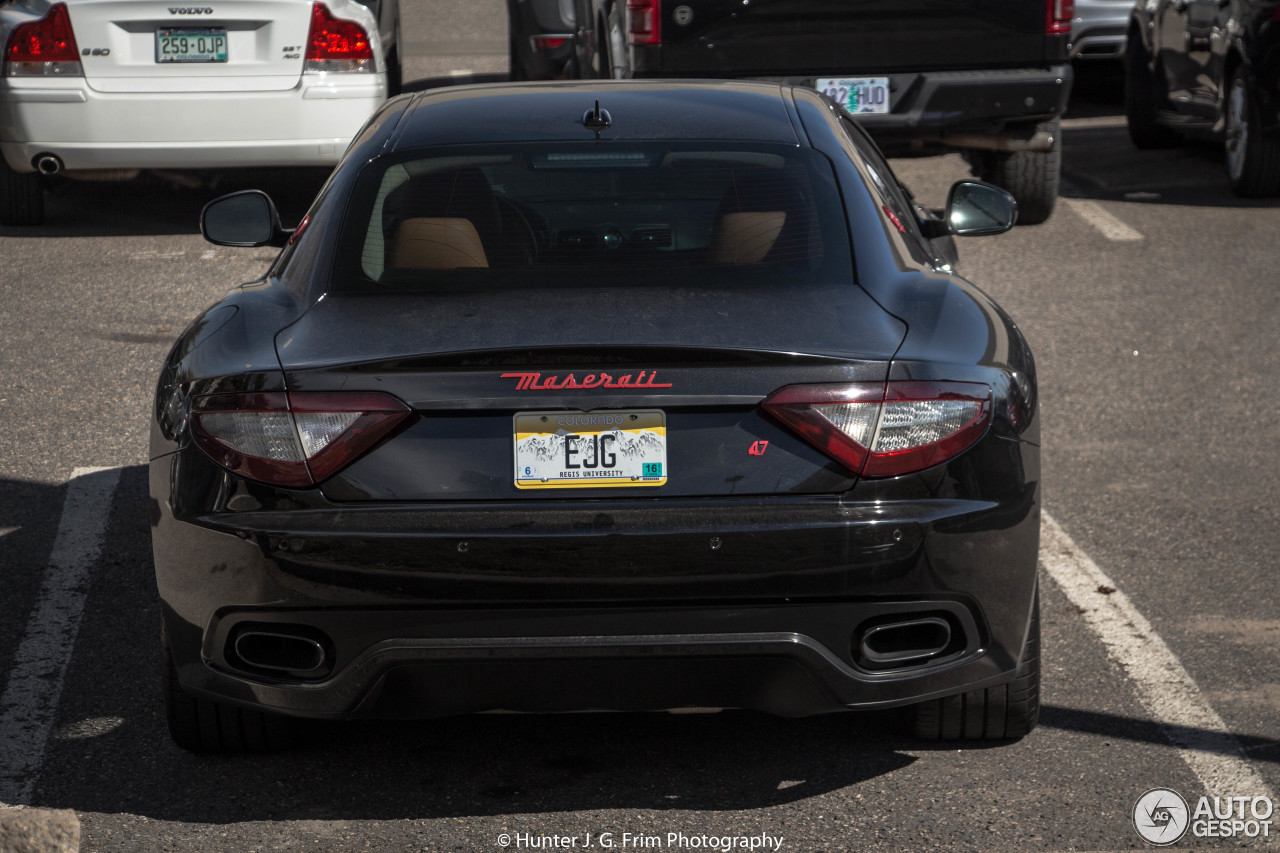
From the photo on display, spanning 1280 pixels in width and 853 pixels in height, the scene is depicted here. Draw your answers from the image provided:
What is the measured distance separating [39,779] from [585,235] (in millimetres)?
1773

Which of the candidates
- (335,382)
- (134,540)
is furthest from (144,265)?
(335,382)

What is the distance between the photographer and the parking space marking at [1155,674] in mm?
3648

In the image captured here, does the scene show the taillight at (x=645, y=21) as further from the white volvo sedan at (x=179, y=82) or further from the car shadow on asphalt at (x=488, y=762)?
the car shadow on asphalt at (x=488, y=762)

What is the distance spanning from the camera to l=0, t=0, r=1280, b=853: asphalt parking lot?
347cm

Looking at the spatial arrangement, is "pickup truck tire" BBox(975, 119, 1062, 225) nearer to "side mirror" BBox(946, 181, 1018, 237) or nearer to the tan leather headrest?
"side mirror" BBox(946, 181, 1018, 237)

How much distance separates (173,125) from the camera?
347 inches

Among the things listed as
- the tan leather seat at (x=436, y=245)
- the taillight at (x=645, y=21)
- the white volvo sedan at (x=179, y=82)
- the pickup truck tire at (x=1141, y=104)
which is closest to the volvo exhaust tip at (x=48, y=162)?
the white volvo sedan at (x=179, y=82)

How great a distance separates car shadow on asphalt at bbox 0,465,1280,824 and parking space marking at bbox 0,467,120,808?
0.05m

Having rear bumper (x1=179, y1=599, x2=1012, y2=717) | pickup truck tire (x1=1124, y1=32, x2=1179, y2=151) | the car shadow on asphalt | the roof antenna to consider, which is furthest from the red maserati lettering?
pickup truck tire (x1=1124, y1=32, x2=1179, y2=151)

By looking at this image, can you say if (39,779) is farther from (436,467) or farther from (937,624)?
(937,624)

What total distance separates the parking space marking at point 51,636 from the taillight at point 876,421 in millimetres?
1947

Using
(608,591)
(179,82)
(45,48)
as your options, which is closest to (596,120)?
(608,591)

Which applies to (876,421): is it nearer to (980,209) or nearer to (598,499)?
(598,499)

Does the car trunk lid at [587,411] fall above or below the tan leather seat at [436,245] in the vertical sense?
below
